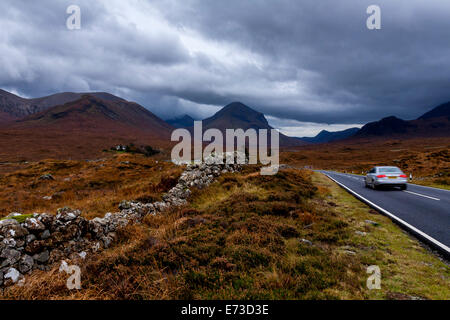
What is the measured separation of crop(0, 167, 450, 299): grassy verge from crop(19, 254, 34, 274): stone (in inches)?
16.0

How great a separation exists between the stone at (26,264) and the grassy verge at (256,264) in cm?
41

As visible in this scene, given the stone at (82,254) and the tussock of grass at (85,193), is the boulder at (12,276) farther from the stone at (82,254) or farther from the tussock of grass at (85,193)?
the tussock of grass at (85,193)

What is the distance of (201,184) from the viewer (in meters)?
13.1

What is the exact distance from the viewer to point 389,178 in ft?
48.3

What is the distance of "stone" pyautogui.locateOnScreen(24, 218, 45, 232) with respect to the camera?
5512mm

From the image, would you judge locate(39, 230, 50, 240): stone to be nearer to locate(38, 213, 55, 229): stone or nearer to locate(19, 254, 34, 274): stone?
locate(38, 213, 55, 229): stone

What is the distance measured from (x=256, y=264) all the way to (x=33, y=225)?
5.75 m

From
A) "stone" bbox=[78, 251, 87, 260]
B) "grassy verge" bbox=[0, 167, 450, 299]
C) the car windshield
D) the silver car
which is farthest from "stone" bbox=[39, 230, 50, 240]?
the car windshield

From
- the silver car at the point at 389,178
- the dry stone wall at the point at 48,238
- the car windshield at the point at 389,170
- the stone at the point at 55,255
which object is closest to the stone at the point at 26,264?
the dry stone wall at the point at 48,238

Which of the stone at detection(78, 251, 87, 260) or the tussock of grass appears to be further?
the tussock of grass

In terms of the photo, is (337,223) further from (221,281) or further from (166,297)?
(166,297)

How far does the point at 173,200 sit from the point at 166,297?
7324mm

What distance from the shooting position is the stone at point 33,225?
551 cm
